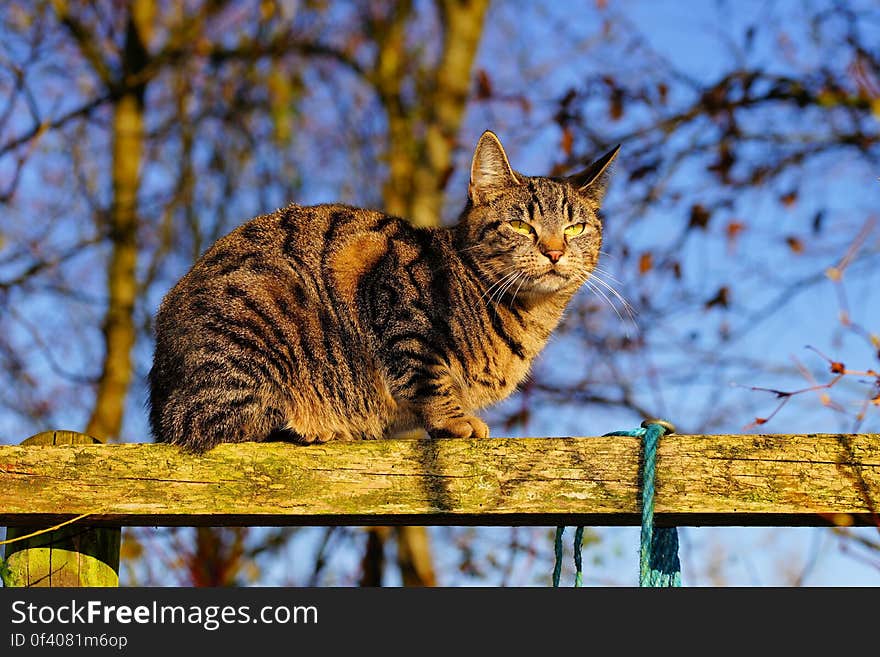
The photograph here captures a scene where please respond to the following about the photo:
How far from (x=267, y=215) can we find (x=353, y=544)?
169 inches

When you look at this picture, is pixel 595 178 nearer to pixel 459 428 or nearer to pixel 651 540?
pixel 459 428

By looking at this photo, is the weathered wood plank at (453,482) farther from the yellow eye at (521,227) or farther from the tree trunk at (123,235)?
the tree trunk at (123,235)

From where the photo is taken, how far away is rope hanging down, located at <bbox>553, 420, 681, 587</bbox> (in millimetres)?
1931

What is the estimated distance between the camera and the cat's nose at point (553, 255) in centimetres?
307

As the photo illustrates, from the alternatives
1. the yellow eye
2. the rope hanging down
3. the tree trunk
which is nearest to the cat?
the yellow eye

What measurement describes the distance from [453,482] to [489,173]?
1597mm

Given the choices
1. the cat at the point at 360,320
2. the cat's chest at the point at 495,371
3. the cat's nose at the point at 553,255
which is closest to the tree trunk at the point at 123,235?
the cat at the point at 360,320

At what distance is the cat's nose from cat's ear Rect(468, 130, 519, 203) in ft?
1.19

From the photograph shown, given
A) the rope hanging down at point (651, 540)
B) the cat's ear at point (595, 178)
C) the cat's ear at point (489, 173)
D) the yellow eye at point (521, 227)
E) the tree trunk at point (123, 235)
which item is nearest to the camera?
the rope hanging down at point (651, 540)

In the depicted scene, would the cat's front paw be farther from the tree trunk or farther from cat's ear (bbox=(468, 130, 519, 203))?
the tree trunk

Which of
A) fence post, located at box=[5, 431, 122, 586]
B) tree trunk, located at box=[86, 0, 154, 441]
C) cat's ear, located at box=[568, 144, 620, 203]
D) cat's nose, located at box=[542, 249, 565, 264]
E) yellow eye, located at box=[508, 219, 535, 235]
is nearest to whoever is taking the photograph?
fence post, located at box=[5, 431, 122, 586]

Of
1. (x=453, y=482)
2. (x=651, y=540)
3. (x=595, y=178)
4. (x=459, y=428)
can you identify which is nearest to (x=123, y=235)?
(x=595, y=178)

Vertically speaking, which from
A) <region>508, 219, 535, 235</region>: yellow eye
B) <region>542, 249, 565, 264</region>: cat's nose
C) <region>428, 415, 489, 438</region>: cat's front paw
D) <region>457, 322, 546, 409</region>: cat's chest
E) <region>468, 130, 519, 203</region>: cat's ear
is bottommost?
<region>428, 415, 489, 438</region>: cat's front paw
